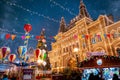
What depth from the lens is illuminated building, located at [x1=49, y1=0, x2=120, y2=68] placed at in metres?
20.0

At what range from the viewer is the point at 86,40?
2475cm

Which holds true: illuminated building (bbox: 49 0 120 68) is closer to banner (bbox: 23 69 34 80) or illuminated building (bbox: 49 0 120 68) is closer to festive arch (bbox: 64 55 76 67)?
festive arch (bbox: 64 55 76 67)

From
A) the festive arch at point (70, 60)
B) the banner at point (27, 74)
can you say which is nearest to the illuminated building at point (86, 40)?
the festive arch at point (70, 60)

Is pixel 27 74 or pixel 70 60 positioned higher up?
pixel 70 60

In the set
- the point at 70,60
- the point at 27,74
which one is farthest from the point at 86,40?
the point at 27,74

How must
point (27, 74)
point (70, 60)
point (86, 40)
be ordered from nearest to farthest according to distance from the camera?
point (27, 74), point (86, 40), point (70, 60)

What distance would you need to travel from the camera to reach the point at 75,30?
27.9 meters

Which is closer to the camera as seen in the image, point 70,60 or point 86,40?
point 86,40

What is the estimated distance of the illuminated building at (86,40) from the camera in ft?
65.7

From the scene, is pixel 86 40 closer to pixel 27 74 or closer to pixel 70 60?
pixel 70 60

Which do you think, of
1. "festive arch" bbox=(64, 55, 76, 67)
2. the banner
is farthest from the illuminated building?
the banner

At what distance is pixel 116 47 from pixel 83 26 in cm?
869

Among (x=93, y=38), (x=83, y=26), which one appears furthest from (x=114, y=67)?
(x=83, y=26)

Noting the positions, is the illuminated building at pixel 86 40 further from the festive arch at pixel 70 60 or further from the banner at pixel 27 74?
the banner at pixel 27 74
